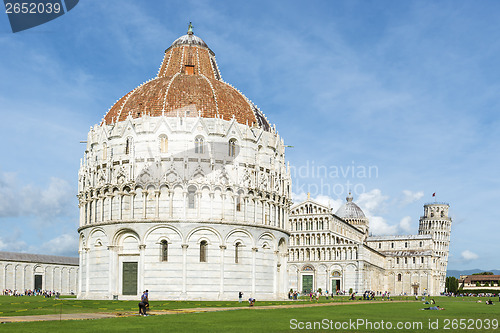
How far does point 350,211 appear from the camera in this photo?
178 metres

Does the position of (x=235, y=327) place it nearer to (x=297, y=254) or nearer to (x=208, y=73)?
(x=208, y=73)

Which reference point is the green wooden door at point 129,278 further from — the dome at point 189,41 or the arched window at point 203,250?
the dome at point 189,41

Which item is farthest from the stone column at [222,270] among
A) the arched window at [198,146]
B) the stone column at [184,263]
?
the arched window at [198,146]

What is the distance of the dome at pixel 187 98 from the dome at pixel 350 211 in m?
107

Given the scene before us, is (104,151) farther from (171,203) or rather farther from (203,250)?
(203,250)

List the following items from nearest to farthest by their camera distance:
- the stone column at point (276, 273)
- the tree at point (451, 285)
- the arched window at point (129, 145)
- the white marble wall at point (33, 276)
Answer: the arched window at point (129, 145), the stone column at point (276, 273), the white marble wall at point (33, 276), the tree at point (451, 285)

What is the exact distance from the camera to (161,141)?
6500cm

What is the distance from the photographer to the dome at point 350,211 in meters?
177

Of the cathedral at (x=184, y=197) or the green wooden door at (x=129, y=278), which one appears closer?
the cathedral at (x=184, y=197)

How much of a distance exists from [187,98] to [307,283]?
75.9 meters

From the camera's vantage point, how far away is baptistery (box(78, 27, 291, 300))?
2446 inches

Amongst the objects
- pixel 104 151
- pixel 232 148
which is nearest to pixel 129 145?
pixel 104 151

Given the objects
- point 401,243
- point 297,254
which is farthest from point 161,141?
point 401,243

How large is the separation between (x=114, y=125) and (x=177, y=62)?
15.3 meters
